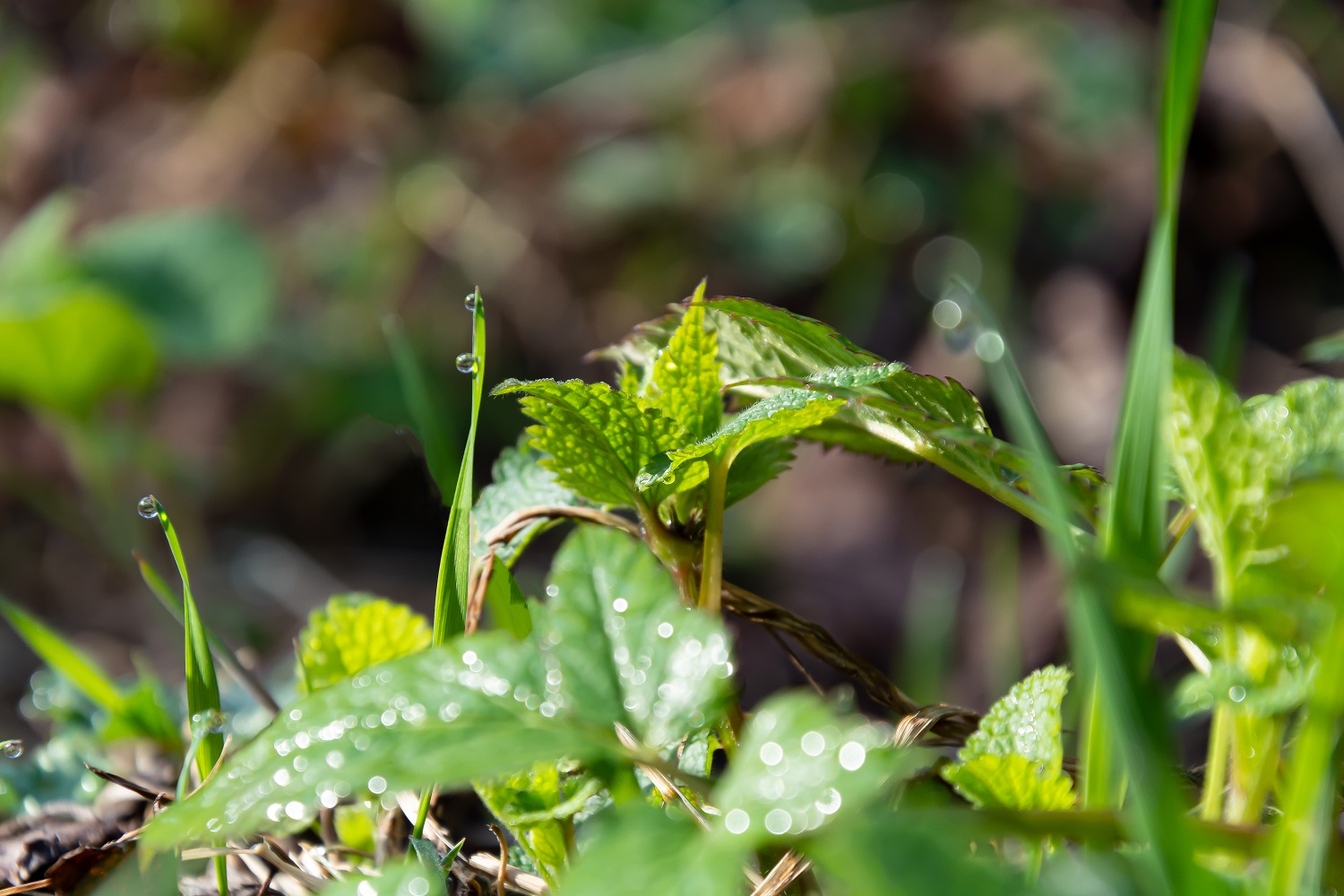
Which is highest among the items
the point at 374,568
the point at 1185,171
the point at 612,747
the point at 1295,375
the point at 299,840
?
the point at 612,747

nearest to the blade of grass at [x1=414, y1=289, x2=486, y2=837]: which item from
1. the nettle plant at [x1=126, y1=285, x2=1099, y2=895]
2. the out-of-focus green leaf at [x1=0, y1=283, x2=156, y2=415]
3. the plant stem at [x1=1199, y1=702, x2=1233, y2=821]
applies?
the nettle plant at [x1=126, y1=285, x2=1099, y2=895]

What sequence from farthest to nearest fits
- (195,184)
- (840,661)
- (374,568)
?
1. (195,184)
2. (374,568)
3. (840,661)

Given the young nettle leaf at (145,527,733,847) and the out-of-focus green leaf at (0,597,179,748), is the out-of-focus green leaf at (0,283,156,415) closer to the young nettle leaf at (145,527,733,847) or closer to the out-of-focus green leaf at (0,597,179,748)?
the out-of-focus green leaf at (0,597,179,748)

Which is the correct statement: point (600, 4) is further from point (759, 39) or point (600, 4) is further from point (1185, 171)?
point (1185, 171)

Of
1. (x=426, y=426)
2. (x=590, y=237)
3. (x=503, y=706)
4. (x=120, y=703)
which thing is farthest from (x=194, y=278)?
(x=503, y=706)

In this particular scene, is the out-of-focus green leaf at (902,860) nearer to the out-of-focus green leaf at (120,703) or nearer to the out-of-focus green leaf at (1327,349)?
the out-of-focus green leaf at (1327,349)

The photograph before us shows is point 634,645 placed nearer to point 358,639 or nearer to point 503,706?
point 503,706

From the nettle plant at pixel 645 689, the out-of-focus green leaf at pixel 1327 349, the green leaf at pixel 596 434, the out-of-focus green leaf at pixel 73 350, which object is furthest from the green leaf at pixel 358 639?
the out-of-focus green leaf at pixel 73 350

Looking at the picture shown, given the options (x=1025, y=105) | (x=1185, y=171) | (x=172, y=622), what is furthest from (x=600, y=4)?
(x=172, y=622)
